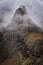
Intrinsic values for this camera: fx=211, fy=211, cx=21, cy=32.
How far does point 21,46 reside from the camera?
4288cm

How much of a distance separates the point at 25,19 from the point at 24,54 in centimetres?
2348

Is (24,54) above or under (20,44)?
under

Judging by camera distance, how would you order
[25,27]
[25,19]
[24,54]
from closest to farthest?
[24,54]
[25,27]
[25,19]

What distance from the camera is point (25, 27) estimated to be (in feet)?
178

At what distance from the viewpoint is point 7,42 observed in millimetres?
44469

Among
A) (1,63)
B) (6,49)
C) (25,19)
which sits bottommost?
(1,63)

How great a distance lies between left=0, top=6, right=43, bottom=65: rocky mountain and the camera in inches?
1496

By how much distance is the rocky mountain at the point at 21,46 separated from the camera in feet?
125

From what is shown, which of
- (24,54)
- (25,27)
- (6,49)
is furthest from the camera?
(25,27)

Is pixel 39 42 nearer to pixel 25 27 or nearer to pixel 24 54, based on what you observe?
pixel 24 54

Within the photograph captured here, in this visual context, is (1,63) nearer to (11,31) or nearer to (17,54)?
(17,54)

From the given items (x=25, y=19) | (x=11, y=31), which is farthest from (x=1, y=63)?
(x=25, y=19)

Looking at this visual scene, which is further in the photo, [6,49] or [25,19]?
[25,19]

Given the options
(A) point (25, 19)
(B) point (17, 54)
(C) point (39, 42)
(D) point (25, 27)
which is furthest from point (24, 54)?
(A) point (25, 19)
